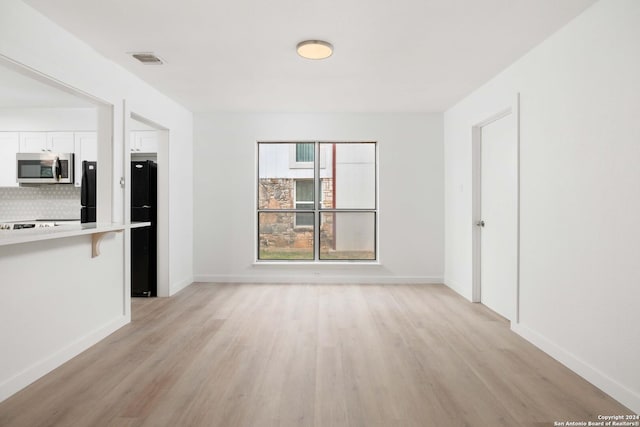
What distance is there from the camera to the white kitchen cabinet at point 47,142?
4902 millimetres

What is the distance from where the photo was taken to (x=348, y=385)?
232 cm

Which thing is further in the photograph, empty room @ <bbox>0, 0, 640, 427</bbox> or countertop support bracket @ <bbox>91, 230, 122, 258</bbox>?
countertop support bracket @ <bbox>91, 230, 122, 258</bbox>

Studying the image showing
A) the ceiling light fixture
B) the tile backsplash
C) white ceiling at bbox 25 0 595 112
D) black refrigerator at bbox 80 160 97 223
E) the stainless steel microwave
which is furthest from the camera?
the tile backsplash

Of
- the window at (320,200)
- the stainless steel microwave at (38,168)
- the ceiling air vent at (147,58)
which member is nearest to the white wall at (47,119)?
the stainless steel microwave at (38,168)

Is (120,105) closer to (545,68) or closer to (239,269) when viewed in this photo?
(239,269)

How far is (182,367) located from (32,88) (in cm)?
377

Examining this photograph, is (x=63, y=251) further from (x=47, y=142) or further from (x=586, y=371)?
(x=586, y=371)

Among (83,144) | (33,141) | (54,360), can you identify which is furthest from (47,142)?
(54,360)

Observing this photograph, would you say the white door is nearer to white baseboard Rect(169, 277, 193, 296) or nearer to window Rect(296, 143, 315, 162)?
window Rect(296, 143, 315, 162)

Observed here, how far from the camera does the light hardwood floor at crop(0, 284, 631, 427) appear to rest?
1988 mm

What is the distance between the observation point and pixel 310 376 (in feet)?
8.04

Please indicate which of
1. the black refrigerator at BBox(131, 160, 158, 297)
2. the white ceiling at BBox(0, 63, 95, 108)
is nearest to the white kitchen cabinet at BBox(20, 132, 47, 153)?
the white ceiling at BBox(0, 63, 95, 108)

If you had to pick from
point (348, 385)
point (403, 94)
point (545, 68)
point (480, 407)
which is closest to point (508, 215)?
point (545, 68)

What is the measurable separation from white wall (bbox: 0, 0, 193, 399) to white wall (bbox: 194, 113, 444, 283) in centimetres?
122
